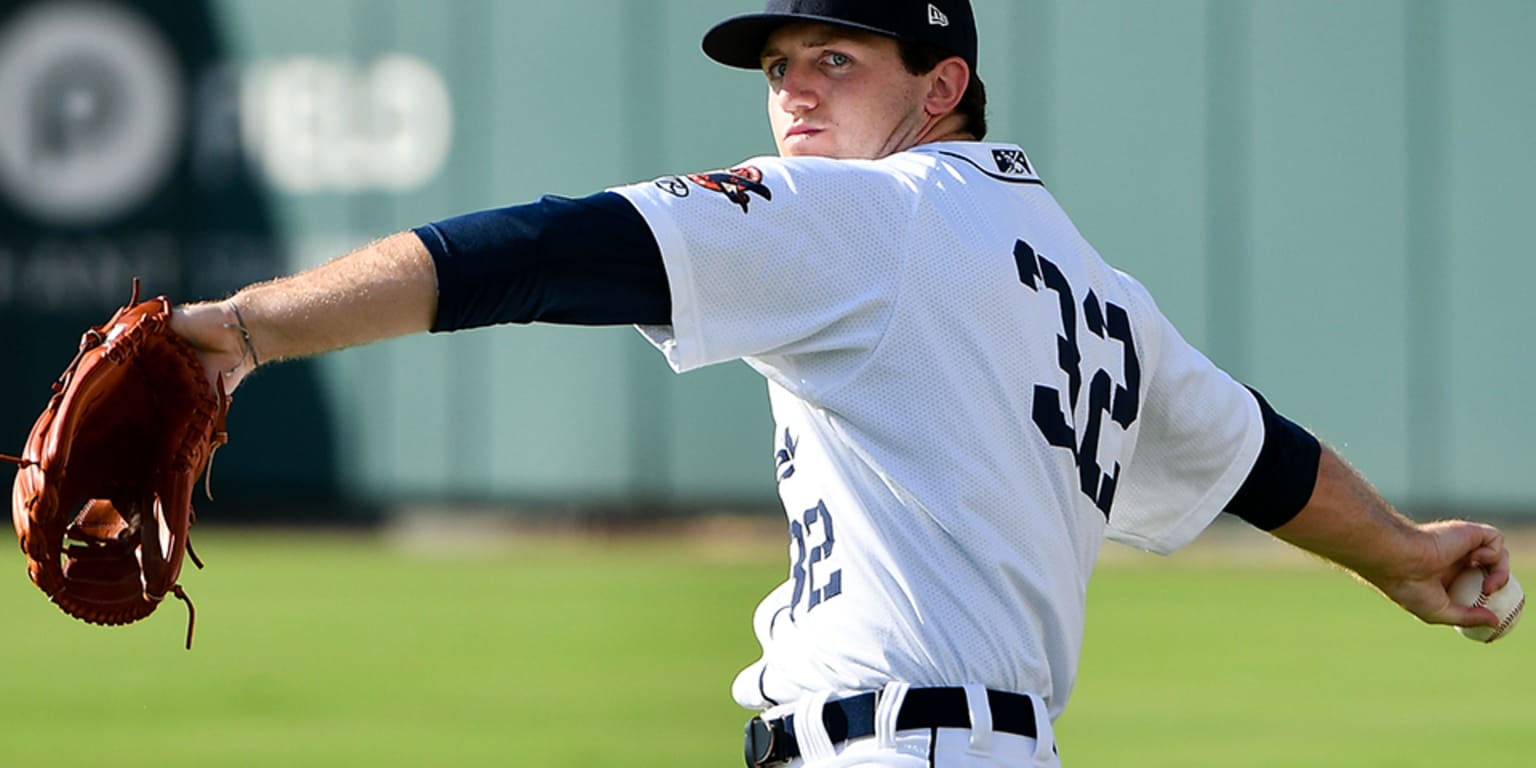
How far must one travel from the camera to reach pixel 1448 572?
137 inches

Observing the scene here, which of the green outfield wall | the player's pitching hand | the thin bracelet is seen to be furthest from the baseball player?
the green outfield wall

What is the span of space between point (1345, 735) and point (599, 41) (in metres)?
9.06

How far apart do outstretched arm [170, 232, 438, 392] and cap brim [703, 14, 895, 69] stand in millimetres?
769

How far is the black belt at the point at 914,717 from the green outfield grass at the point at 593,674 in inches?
131

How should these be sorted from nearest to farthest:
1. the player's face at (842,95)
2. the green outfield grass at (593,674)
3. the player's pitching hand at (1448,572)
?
Answer: 1. the player's face at (842,95)
2. the player's pitching hand at (1448,572)
3. the green outfield grass at (593,674)

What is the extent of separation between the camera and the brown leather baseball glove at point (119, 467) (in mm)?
2164

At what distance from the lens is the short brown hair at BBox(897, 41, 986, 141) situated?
9.25ft

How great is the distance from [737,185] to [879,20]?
47cm

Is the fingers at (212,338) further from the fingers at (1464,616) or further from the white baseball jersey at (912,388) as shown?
the fingers at (1464,616)

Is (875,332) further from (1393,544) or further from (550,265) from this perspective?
(1393,544)

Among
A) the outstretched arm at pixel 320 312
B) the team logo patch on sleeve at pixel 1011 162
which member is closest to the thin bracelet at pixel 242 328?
the outstretched arm at pixel 320 312

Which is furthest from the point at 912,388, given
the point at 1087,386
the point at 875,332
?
the point at 1087,386

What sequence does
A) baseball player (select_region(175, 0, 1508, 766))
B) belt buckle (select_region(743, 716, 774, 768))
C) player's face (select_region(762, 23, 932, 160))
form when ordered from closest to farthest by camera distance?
baseball player (select_region(175, 0, 1508, 766)) < belt buckle (select_region(743, 716, 774, 768)) < player's face (select_region(762, 23, 932, 160))

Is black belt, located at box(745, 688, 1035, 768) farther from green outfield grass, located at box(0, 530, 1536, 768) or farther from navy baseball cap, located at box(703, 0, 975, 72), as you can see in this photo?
green outfield grass, located at box(0, 530, 1536, 768)
